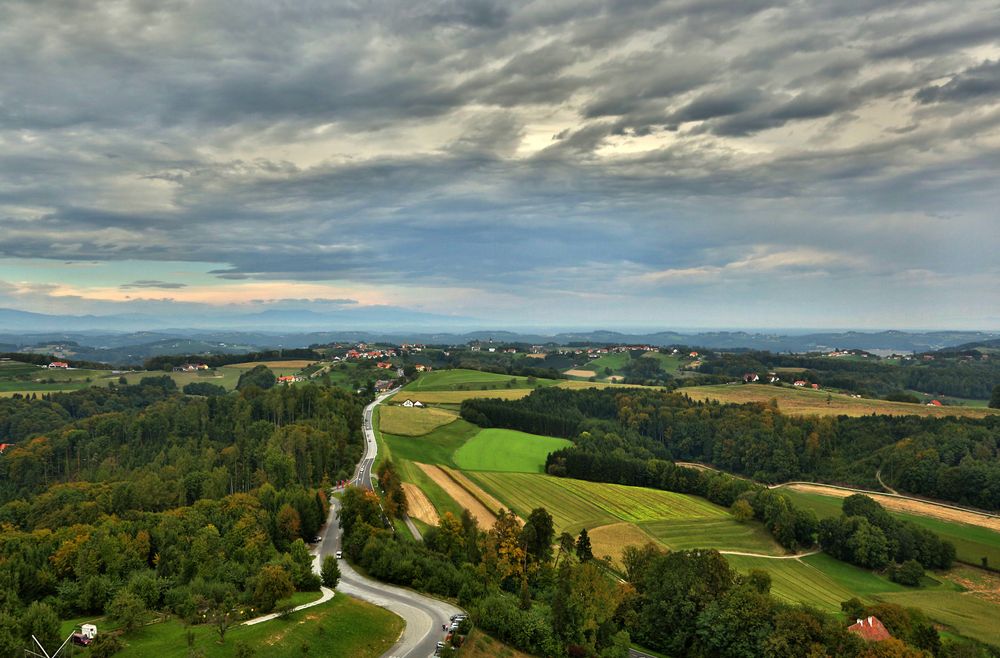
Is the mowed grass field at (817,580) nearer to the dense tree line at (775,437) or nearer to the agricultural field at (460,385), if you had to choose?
the dense tree line at (775,437)

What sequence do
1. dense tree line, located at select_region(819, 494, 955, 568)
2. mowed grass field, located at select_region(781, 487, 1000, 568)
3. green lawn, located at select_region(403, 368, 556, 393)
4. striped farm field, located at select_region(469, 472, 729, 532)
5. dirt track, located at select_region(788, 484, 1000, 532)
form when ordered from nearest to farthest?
dense tree line, located at select_region(819, 494, 955, 568) < mowed grass field, located at select_region(781, 487, 1000, 568) < striped farm field, located at select_region(469, 472, 729, 532) < dirt track, located at select_region(788, 484, 1000, 532) < green lawn, located at select_region(403, 368, 556, 393)

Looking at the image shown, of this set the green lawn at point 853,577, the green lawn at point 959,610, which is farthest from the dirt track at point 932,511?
the green lawn at point 959,610

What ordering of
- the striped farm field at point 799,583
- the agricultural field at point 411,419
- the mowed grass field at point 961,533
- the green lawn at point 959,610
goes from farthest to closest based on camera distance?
1. the agricultural field at point 411,419
2. the mowed grass field at point 961,533
3. the striped farm field at point 799,583
4. the green lawn at point 959,610

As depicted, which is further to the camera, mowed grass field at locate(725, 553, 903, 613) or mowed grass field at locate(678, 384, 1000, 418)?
mowed grass field at locate(678, 384, 1000, 418)

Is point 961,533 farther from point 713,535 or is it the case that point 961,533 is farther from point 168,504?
point 168,504

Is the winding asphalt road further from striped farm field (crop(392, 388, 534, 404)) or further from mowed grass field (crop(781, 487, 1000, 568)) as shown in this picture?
striped farm field (crop(392, 388, 534, 404))

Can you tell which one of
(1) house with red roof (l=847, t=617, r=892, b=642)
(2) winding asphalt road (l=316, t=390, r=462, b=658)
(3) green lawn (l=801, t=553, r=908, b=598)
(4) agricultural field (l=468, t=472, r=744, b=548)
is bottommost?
(3) green lawn (l=801, t=553, r=908, b=598)

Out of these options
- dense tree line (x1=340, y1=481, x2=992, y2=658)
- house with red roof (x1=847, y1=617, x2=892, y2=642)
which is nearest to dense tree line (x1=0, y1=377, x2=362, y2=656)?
dense tree line (x1=340, y1=481, x2=992, y2=658)
